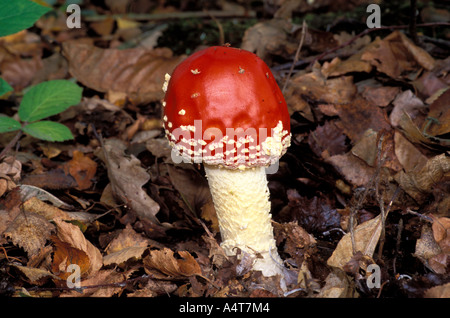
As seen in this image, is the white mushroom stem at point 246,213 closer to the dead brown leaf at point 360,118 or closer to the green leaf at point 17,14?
the dead brown leaf at point 360,118

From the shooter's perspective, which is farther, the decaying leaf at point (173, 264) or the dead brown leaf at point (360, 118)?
the dead brown leaf at point (360, 118)

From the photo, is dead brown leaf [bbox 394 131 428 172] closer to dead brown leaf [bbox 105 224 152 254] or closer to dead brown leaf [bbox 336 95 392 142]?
dead brown leaf [bbox 336 95 392 142]

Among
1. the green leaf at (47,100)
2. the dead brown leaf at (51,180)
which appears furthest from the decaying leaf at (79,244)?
the green leaf at (47,100)

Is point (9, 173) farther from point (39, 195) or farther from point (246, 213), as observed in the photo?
point (246, 213)

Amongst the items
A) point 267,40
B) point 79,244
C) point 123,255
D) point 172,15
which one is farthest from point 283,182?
point 172,15

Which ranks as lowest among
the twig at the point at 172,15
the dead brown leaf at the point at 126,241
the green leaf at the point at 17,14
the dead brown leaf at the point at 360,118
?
the dead brown leaf at the point at 126,241

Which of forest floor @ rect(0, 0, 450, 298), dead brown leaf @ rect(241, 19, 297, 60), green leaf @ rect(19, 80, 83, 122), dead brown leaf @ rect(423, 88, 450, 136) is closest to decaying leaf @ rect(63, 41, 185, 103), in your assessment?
forest floor @ rect(0, 0, 450, 298)
